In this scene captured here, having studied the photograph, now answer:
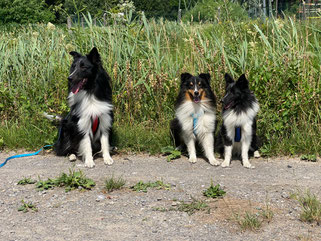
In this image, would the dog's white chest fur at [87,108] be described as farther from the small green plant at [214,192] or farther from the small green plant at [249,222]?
the small green plant at [249,222]

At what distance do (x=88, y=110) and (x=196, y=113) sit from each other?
144 cm

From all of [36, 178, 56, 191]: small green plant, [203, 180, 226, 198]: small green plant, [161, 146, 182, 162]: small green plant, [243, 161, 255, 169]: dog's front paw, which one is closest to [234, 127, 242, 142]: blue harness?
[243, 161, 255, 169]: dog's front paw

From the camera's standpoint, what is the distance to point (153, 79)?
637 cm

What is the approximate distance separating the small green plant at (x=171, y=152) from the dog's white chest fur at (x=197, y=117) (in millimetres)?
341

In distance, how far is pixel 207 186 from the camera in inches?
176

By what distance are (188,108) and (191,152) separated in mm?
619

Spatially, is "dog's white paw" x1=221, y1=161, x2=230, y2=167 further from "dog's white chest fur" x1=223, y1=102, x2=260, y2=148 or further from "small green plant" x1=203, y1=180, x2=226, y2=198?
"small green plant" x1=203, y1=180, x2=226, y2=198

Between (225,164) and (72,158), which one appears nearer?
(225,164)

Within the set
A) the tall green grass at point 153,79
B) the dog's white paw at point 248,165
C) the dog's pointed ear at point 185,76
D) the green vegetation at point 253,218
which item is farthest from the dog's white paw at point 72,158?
the green vegetation at point 253,218

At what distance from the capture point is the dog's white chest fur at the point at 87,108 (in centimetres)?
534

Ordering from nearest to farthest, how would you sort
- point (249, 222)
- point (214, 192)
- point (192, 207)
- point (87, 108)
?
point (249, 222) → point (192, 207) → point (214, 192) → point (87, 108)

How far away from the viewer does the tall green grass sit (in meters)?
5.86

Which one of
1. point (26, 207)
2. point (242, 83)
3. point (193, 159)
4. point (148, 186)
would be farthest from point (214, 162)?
point (26, 207)

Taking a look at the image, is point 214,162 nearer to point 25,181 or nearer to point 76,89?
point 76,89
